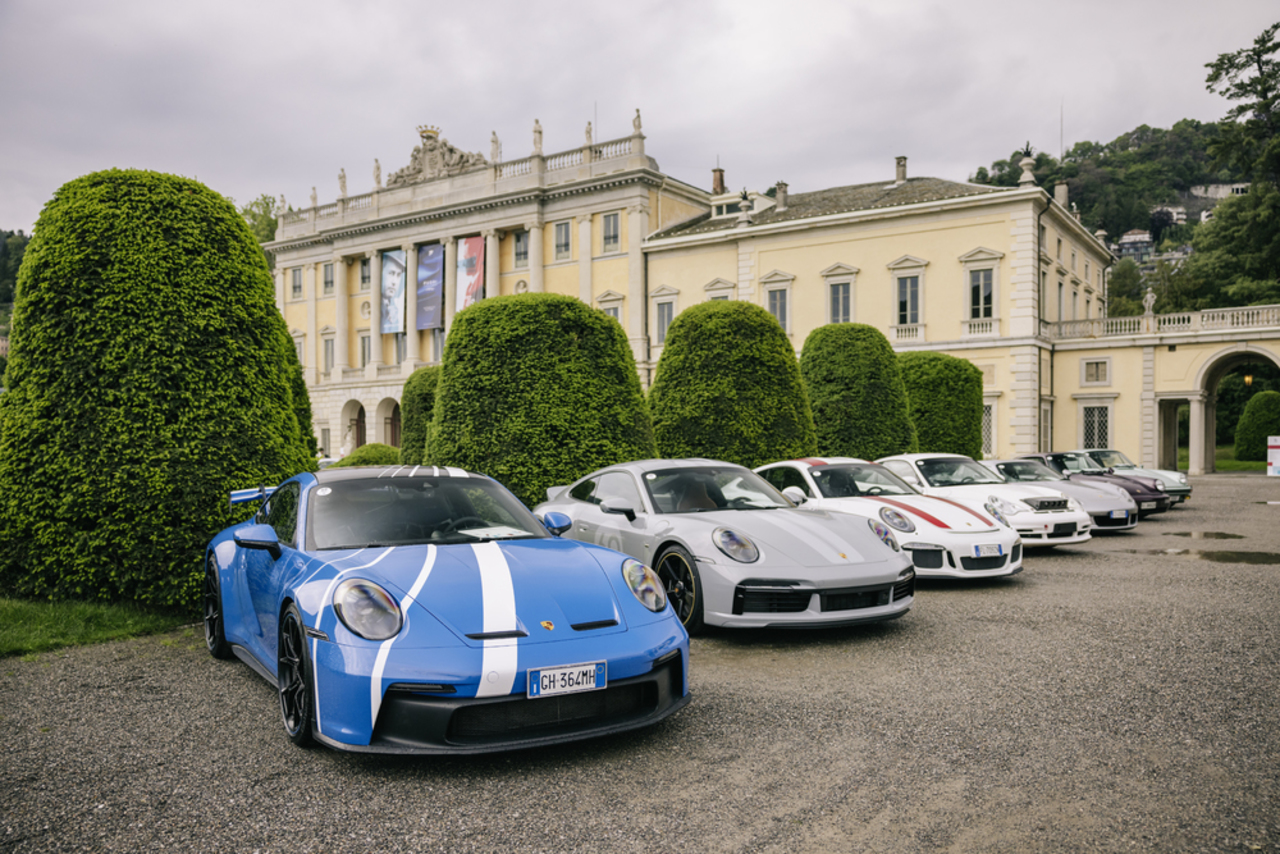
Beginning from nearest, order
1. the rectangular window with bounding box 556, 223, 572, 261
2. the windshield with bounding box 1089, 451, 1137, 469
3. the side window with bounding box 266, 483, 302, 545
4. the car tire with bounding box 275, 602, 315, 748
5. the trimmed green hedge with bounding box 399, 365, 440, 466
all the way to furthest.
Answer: the car tire with bounding box 275, 602, 315, 748, the side window with bounding box 266, 483, 302, 545, the trimmed green hedge with bounding box 399, 365, 440, 466, the windshield with bounding box 1089, 451, 1137, 469, the rectangular window with bounding box 556, 223, 572, 261

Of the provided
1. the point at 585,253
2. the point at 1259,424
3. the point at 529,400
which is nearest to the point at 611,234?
the point at 585,253

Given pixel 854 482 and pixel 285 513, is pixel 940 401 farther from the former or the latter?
pixel 285 513

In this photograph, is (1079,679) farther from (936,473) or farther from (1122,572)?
(936,473)

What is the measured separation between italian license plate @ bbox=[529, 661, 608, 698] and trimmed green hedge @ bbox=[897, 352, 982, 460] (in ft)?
65.0

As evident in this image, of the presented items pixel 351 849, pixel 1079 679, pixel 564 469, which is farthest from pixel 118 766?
pixel 564 469

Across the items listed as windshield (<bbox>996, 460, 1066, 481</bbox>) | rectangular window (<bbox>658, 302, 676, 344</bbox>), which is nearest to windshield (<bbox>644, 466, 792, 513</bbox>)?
windshield (<bbox>996, 460, 1066, 481</bbox>)

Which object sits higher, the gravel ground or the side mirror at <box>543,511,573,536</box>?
the side mirror at <box>543,511,573,536</box>

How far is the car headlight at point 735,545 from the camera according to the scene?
627 cm

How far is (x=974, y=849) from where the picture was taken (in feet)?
9.95

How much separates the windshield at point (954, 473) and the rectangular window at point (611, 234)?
31.5 m

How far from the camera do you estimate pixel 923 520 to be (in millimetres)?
8992

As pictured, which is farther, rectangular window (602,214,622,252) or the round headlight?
rectangular window (602,214,622,252)

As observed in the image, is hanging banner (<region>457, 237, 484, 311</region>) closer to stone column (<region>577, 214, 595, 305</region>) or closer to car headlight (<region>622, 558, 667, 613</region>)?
stone column (<region>577, 214, 595, 305</region>)

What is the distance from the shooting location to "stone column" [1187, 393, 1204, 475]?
111 feet
